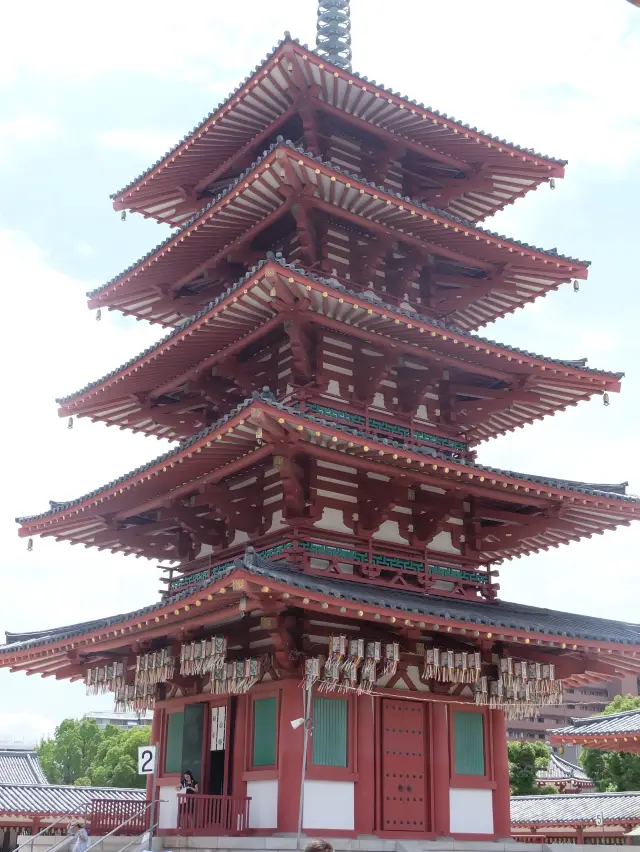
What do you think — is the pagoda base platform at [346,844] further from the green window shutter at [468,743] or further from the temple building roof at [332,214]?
the temple building roof at [332,214]

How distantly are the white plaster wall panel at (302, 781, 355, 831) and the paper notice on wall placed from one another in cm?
301

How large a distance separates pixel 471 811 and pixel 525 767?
3517 cm

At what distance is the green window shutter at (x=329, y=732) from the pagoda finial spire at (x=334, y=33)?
20.1 meters

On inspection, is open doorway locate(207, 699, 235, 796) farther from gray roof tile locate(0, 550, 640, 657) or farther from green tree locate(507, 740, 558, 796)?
green tree locate(507, 740, 558, 796)

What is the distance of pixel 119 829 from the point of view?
782 inches

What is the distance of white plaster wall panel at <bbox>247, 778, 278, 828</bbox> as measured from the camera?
684 inches

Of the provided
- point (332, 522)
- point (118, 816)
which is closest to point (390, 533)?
point (332, 522)

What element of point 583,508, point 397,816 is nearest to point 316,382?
point 583,508

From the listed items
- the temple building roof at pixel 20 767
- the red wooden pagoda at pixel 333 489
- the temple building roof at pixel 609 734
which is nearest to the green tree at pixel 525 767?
the temple building roof at pixel 609 734

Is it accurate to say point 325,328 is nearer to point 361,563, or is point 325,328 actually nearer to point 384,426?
point 384,426

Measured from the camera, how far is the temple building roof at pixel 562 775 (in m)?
53.3

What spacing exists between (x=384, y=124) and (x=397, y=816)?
1621 centimetres

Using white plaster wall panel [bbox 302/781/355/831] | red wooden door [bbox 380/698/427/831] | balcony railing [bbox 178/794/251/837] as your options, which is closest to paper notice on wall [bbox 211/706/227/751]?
balcony railing [bbox 178/794/251/837]

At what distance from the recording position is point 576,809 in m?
43.2
